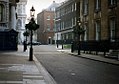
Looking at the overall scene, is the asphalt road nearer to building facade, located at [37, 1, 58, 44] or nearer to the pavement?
the pavement

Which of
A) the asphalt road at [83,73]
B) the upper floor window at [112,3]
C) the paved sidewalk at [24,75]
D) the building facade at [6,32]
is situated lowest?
the asphalt road at [83,73]

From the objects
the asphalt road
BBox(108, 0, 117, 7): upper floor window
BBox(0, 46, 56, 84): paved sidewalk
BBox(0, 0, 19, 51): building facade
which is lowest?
the asphalt road

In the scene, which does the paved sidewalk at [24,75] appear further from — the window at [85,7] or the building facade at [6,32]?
the window at [85,7]

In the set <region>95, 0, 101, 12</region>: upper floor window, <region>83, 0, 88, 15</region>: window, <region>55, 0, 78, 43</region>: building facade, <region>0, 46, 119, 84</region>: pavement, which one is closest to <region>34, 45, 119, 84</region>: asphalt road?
<region>0, 46, 119, 84</region>: pavement

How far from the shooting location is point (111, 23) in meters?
38.4

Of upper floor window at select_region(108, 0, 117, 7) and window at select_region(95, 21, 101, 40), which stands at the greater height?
upper floor window at select_region(108, 0, 117, 7)

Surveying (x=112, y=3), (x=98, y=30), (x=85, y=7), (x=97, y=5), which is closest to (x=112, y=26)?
(x=112, y=3)

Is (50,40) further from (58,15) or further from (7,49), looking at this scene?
(7,49)

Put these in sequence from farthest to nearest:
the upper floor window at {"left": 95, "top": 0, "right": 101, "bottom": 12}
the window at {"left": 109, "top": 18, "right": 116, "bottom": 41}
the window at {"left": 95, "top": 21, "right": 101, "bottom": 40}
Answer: the upper floor window at {"left": 95, "top": 0, "right": 101, "bottom": 12}, the window at {"left": 95, "top": 21, "right": 101, "bottom": 40}, the window at {"left": 109, "top": 18, "right": 116, "bottom": 41}

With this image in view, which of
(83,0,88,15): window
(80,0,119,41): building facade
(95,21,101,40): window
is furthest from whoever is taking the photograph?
(83,0,88,15): window

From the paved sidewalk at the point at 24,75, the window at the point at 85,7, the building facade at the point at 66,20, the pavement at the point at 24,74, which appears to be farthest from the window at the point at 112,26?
the building facade at the point at 66,20

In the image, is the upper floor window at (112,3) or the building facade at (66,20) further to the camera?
the building facade at (66,20)

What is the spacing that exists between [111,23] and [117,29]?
2.33 m

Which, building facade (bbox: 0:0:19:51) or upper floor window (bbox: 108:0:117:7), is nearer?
upper floor window (bbox: 108:0:117:7)
